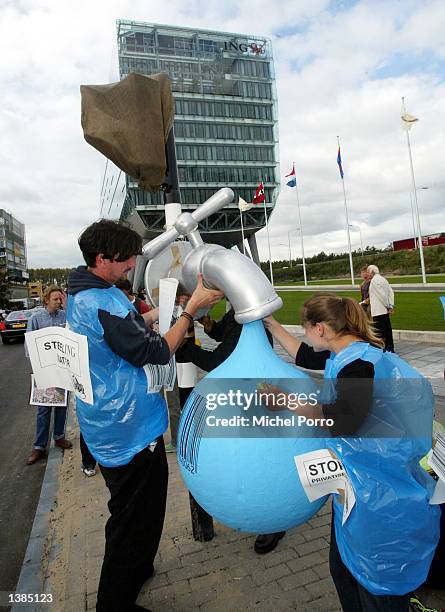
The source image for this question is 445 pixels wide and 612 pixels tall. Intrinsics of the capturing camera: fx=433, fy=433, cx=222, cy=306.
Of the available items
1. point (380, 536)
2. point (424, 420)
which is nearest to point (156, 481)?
point (380, 536)

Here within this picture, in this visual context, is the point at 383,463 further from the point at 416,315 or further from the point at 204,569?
the point at 416,315

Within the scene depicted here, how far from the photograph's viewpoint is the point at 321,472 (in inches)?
64.2

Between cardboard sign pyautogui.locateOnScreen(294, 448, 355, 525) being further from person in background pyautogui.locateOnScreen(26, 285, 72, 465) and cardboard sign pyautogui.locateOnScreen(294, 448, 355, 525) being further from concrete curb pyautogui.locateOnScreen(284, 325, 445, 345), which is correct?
concrete curb pyautogui.locateOnScreen(284, 325, 445, 345)

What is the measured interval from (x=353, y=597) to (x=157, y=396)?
1232 millimetres

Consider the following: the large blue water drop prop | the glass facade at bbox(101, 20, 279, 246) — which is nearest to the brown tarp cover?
the large blue water drop prop

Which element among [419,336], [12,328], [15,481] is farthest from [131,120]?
[12,328]

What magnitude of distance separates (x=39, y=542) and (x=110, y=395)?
212 centimetres

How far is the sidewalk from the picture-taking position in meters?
2.35

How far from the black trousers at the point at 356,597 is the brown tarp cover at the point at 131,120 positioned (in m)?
2.31

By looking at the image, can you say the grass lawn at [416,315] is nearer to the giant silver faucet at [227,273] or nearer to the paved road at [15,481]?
the paved road at [15,481]

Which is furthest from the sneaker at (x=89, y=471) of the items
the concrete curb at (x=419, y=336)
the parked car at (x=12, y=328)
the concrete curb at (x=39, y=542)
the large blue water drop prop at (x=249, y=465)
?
the parked car at (x=12, y=328)

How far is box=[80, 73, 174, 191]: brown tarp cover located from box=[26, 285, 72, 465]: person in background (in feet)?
9.90

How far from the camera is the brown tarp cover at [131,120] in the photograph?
97.2 inches

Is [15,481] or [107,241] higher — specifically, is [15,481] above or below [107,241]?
below
